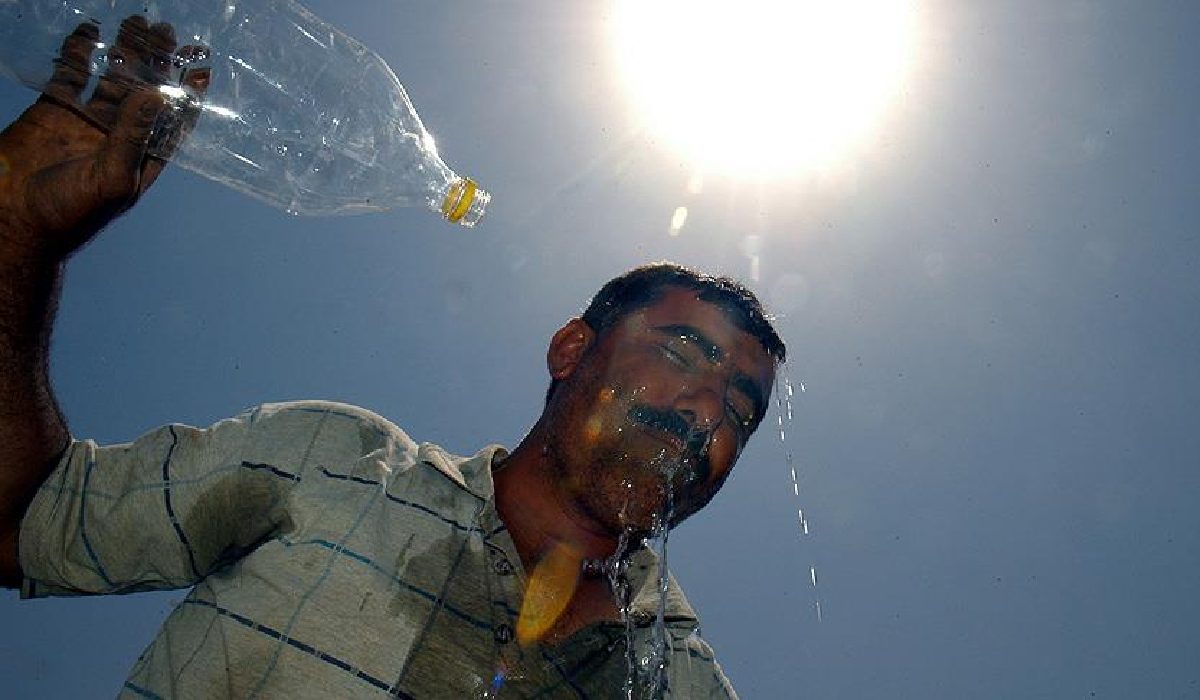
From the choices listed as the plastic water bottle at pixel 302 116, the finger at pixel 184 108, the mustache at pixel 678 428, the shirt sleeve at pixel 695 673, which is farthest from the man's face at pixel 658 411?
the finger at pixel 184 108

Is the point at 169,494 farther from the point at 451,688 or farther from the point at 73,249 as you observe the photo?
the point at 451,688

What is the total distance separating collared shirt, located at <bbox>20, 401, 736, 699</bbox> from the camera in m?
1.86

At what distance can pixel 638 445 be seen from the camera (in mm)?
2443

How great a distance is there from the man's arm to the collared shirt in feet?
0.33

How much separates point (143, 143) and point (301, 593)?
1.06 m

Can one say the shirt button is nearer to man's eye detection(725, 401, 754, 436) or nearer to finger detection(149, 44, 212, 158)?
man's eye detection(725, 401, 754, 436)

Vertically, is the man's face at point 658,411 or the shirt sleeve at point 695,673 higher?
the man's face at point 658,411

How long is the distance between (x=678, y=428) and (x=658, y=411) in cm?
8

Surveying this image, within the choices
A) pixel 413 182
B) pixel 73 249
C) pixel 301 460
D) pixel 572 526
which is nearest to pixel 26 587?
pixel 301 460

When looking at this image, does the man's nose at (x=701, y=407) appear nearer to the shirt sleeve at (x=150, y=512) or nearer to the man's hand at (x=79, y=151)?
the shirt sleeve at (x=150, y=512)

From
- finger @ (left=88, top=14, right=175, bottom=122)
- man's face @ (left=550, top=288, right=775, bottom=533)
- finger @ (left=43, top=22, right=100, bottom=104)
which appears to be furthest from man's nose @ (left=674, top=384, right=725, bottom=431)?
finger @ (left=43, top=22, right=100, bottom=104)

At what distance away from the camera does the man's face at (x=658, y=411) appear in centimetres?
246

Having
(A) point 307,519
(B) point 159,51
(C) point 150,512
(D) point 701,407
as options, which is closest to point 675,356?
(D) point 701,407

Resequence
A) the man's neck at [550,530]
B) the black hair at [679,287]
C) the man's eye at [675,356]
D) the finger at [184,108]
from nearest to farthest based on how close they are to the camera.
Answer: the finger at [184,108] → the man's neck at [550,530] → the man's eye at [675,356] → the black hair at [679,287]
